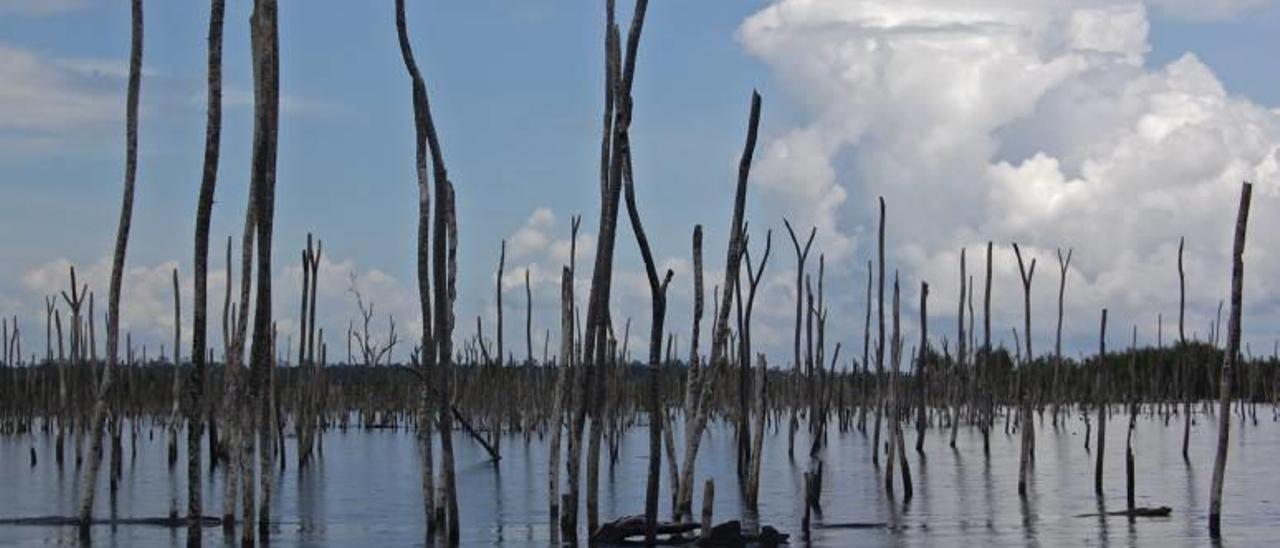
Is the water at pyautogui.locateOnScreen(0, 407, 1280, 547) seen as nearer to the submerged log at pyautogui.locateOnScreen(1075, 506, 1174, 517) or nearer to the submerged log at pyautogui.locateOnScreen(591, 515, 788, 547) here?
the submerged log at pyautogui.locateOnScreen(1075, 506, 1174, 517)

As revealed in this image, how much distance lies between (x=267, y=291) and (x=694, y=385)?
13.9 ft

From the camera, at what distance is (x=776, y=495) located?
2631cm

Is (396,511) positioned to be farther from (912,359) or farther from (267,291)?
(912,359)

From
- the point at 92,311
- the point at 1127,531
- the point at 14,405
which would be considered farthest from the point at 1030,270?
the point at 14,405

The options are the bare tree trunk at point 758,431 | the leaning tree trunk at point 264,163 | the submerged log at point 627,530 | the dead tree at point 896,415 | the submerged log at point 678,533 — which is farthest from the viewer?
the dead tree at point 896,415

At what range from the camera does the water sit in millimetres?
19312

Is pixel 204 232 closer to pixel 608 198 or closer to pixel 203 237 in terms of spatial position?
pixel 203 237

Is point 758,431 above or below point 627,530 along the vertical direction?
above

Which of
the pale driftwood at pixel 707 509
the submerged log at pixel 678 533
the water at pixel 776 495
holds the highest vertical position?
the pale driftwood at pixel 707 509

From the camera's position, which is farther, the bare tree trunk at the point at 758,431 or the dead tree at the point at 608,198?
the bare tree trunk at the point at 758,431

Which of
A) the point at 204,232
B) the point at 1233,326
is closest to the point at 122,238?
the point at 204,232

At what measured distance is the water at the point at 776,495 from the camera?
1931 centimetres

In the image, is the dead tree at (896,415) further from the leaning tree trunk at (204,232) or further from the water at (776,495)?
the leaning tree trunk at (204,232)

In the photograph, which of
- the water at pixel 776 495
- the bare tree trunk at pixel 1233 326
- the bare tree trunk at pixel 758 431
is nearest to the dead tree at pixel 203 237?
the water at pixel 776 495
